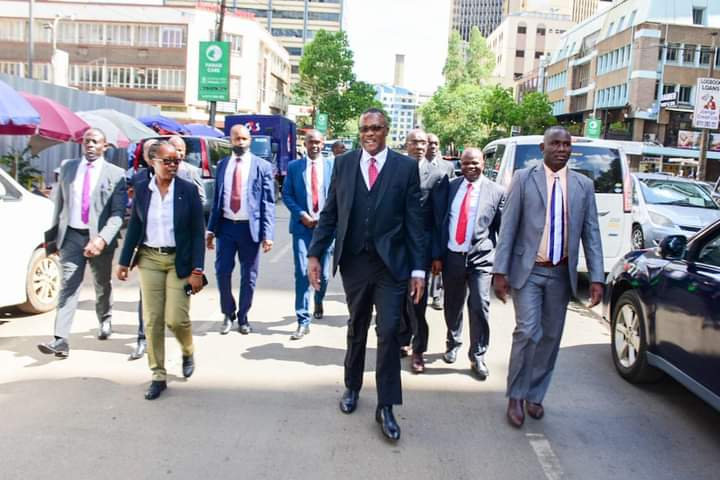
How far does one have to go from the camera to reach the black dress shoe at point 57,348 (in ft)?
19.2

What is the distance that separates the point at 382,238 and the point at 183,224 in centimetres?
161

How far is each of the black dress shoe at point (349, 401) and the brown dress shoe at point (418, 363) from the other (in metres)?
1.08

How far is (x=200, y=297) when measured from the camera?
29.4ft

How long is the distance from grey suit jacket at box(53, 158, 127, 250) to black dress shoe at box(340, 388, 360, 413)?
2629 millimetres

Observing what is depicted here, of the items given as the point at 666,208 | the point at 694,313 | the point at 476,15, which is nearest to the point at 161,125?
the point at 666,208

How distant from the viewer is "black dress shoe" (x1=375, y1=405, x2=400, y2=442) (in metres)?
4.41

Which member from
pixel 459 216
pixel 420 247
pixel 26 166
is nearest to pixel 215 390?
pixel 420 247

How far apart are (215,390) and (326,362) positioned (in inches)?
46.1

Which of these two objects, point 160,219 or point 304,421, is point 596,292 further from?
point 160,219

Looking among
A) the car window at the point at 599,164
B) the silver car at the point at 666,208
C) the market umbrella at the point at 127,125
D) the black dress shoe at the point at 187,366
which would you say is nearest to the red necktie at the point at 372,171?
the black dress shoe at the point at 187,366

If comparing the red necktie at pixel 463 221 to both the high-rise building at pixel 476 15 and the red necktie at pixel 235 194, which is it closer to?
the red necktie at pixel 235 194

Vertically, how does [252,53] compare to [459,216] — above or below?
above

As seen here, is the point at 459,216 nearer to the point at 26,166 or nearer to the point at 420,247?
the point at 420,247

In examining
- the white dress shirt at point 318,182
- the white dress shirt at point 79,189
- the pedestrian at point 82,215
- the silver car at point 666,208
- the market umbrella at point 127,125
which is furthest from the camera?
the market umbrella at point 127,125
